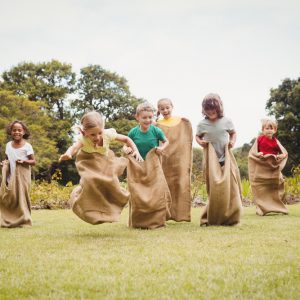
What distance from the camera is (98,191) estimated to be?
5637 millimetres

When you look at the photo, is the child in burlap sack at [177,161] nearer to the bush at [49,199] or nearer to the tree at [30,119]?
the bush at [49,199]

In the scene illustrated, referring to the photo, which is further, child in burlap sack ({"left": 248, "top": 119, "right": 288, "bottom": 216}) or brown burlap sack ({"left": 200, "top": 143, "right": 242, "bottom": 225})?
child in burlap sack ({"left": 248, "top": 119, "right": 288, "bottom": 216})

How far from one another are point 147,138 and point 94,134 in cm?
156

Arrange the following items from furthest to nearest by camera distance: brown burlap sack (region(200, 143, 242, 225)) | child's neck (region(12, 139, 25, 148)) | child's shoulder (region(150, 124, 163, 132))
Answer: child's neck (region(12, 139, 25, 148))
child's shoulder (region(150, 124, 163, 132))
brown burlap sack (region(200, 143, 242, 225))

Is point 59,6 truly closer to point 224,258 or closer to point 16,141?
point 16,141

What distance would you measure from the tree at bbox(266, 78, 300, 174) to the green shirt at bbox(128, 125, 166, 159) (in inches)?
984

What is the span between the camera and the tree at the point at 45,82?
37656 millimetres

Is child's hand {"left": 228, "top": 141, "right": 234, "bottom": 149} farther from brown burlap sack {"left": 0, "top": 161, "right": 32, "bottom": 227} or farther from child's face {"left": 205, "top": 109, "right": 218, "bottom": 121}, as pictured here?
brown burlap sack {"left": 0, "top": 161, "right": 32, "bottom": 227}

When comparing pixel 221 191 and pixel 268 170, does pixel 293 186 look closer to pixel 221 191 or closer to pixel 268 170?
pixel 268 170

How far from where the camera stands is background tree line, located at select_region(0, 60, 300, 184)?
3162cm

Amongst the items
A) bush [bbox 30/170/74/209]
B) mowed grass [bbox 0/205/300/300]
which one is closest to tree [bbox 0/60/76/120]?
bush [bbox 30/170/74/209]

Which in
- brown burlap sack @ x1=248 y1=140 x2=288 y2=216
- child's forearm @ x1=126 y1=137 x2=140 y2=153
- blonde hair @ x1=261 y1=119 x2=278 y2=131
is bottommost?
brown burlap sack @ x1=248 y1=140 x2=288 y2=216

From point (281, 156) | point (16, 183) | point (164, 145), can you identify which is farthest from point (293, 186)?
point (16, 183)

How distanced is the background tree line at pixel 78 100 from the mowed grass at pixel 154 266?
26.7 meters
